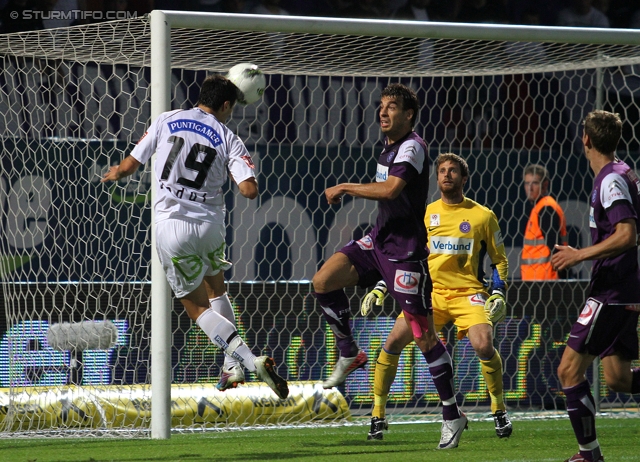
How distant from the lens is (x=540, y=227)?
930cm

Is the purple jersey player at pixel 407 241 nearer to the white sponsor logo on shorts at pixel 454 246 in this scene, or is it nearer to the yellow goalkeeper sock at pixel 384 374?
the yellow goalkeeper sock at pixel 384 374

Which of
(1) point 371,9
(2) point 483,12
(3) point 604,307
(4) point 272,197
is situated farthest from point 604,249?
(2) point 483,12

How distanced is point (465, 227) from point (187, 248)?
2222mm

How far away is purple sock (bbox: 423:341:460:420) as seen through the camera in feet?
18.6

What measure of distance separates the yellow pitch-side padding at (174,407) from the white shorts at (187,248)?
6.27 feet

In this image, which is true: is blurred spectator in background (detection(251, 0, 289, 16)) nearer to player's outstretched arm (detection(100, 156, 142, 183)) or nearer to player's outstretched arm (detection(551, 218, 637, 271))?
player's outstretched arm (detection(100, 156, 142, 183))

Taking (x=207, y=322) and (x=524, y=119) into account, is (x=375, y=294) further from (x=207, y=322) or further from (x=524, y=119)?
(x=524, y=119)

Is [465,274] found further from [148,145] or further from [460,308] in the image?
[148,145]

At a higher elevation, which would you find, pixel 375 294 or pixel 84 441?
pixel 375 294

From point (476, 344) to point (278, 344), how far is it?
2.28 m

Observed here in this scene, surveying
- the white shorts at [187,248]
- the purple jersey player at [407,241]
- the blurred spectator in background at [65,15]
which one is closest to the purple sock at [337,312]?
the purple jersey player at [407,241]

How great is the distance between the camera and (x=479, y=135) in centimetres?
1059

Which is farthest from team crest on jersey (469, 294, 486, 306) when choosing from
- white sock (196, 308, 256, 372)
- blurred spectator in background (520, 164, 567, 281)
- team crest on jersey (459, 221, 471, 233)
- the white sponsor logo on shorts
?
blurred spectator in background (520, 164, 567, 281)

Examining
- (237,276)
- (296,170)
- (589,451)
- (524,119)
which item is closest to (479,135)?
(524,119)
